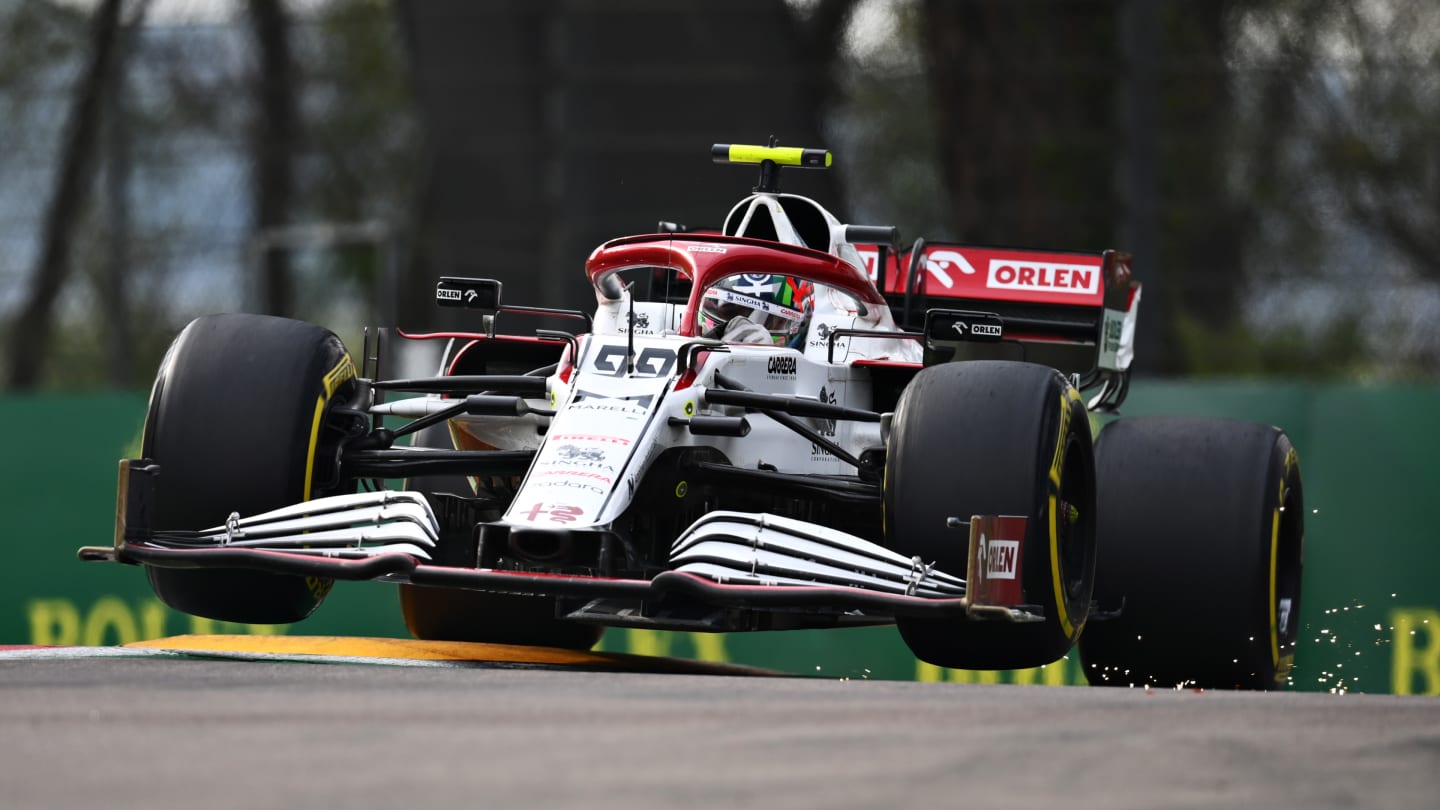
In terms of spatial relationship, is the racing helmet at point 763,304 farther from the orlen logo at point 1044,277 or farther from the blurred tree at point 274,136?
the blurred tree at point 274,136

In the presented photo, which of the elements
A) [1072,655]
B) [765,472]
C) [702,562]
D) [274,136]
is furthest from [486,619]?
[274,136]

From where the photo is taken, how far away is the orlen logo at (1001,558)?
21.3 ft

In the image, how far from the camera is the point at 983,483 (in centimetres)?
669

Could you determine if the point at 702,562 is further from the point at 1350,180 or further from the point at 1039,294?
the point at 1350,180

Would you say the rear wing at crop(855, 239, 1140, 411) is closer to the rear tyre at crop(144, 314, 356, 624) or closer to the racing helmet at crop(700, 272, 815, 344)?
the racing helmet at crop(700, 272, 815, 344)

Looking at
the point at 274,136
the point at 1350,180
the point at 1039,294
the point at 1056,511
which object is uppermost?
the point at 1350,180

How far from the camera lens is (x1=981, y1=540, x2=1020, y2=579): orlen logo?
256 inches

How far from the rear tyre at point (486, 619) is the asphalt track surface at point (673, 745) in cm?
325

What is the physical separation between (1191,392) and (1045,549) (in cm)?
383

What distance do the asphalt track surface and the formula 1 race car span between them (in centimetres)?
73

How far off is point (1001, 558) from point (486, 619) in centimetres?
318

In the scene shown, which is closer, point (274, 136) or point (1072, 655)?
point (1072, 655)

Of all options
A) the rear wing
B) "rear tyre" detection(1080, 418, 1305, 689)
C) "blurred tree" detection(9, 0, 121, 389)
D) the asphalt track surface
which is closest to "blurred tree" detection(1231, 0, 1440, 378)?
the rear wing

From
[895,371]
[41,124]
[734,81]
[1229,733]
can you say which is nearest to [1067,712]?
[1229,733]
